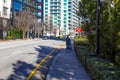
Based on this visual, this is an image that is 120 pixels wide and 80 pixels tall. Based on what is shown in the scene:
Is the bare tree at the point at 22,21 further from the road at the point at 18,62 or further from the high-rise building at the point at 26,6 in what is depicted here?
the road at the point at 18,62

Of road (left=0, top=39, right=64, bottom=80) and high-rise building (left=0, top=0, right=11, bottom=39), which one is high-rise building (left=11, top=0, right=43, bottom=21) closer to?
high-rise building (left=0, top=0, right=11, bottom=39)

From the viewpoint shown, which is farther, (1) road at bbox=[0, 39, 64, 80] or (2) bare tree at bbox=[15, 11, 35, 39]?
(2) bare tree at bbox=[15, 11, 35, 39]

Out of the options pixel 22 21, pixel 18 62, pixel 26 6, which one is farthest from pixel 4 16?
pixel 18 62

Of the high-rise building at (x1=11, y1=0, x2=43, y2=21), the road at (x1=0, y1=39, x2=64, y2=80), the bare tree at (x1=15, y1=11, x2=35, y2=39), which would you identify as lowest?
the road at (x1=0, y1=39, x2=64, y2=80)

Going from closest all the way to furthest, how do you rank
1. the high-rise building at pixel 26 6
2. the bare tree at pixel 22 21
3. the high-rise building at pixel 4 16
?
1. the high-rise building at pixel 4 16
2. the bare tree at pixel 22 21
3. the high-rise building at pixel 26 6

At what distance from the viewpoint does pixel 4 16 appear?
7888cm

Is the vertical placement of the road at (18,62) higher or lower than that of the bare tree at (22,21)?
lower

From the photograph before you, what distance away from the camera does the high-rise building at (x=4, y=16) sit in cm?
7338

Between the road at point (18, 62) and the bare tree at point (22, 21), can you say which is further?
the bare tree at point (22, 21)

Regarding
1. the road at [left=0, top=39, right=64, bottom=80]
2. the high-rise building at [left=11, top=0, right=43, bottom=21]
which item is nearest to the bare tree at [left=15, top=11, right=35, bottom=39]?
the high-rise building at [left=11, top=0, right=43, bottom=21]

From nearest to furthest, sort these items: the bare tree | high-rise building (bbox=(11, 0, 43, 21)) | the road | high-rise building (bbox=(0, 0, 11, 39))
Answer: the road → high-rise building (bbox=(0, 0, 11, 39)) → the bare tree → high-rise building (bbox=(11, 0, 43, 21))

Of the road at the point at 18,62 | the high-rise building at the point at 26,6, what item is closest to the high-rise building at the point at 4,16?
the high-rise building at the point at 26,6

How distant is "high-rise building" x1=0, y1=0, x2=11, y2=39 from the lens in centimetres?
7338

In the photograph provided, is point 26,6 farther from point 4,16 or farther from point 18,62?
point 18,62
